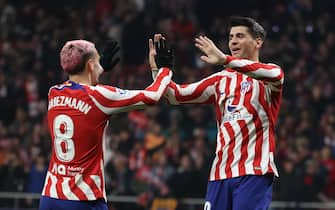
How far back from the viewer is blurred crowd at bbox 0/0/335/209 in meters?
14.9

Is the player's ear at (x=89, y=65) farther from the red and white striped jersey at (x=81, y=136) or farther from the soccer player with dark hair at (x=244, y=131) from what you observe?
the soccer player with dark hair at (x=244, y=131)

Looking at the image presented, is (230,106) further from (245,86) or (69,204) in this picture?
(69,204)

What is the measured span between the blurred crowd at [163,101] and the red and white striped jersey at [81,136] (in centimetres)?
677

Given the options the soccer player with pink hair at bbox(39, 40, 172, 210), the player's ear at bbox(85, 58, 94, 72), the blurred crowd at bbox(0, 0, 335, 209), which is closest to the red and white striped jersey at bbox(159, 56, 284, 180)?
the soccer player with pink hair at bbox(39, 40, 172, 210)

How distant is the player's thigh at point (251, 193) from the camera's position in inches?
315

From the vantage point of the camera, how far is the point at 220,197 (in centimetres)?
814

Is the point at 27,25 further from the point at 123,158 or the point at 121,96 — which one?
the point at 121,96

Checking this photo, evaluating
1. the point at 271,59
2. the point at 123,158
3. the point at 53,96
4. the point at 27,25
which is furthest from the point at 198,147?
the point at 53,96

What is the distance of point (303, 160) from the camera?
15.0 meters

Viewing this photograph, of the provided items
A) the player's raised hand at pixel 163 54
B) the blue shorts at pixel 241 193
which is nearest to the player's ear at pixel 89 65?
the player's raised hand at pixel 163 54

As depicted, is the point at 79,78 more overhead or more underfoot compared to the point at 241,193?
more overhead

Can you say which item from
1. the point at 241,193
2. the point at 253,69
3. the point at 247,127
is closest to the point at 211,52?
the point at 253,69

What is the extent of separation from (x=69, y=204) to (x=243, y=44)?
6.84ft

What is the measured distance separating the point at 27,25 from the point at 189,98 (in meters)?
12.4
